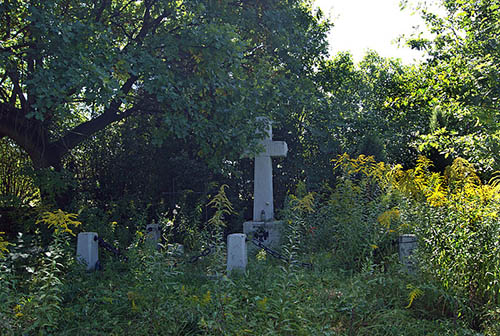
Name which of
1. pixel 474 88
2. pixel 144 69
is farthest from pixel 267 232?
pixel 474 88

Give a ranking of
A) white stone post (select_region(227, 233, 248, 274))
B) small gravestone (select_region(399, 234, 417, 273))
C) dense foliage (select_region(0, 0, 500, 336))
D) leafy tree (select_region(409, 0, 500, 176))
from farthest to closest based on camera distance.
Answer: leafy tree (select_region(409, 0, 500, 176)), white stone post (select_region(227, 233, 248, 274)), small gravestone (select_region(399, 234, 417, 273)), dense foliage (select_region(0, 0, 500, 336))

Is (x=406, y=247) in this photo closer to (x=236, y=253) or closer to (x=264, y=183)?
(x=236, y=253)

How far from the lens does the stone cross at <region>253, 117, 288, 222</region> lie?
788 centimetres

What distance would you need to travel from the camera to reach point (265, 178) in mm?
7969

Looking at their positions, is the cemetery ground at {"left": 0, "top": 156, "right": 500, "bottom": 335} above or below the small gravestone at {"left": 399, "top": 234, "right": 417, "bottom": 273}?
below

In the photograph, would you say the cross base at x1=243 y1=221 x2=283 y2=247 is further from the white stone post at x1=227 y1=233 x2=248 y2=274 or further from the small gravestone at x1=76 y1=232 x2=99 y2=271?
the small gravestone at x1=76 y1=232 x2=99 y2=271

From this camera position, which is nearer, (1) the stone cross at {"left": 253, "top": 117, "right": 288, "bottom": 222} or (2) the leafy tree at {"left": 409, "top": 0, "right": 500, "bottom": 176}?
(2) the leafy tree at {"left": 409, "top": 0, "right": 500, "bottom": 176}

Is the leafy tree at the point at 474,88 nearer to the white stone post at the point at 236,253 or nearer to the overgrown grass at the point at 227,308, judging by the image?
the overgrown grass at the point at 227,308

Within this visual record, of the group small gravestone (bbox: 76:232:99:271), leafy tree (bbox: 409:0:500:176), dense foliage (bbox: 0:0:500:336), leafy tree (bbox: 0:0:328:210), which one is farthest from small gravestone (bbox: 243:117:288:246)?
small gravestone (bbox: 76:232:99:271)

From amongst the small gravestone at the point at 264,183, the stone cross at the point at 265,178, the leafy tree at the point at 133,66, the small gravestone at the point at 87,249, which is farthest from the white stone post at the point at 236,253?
the stone cross at the point at 265,178

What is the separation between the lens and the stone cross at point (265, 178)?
7883 millimetres

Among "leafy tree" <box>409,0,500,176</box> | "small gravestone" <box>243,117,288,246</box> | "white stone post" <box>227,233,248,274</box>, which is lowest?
"white stone post" <box>227,233,248,274</box>

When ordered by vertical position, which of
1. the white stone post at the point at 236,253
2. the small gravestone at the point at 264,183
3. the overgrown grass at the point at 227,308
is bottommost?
the overgrown grass at the point at 227,308

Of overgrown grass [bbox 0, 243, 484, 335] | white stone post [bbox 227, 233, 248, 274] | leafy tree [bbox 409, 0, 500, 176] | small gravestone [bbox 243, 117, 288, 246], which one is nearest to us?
overgrown grass [bbox 0, 243, 484, 335]
